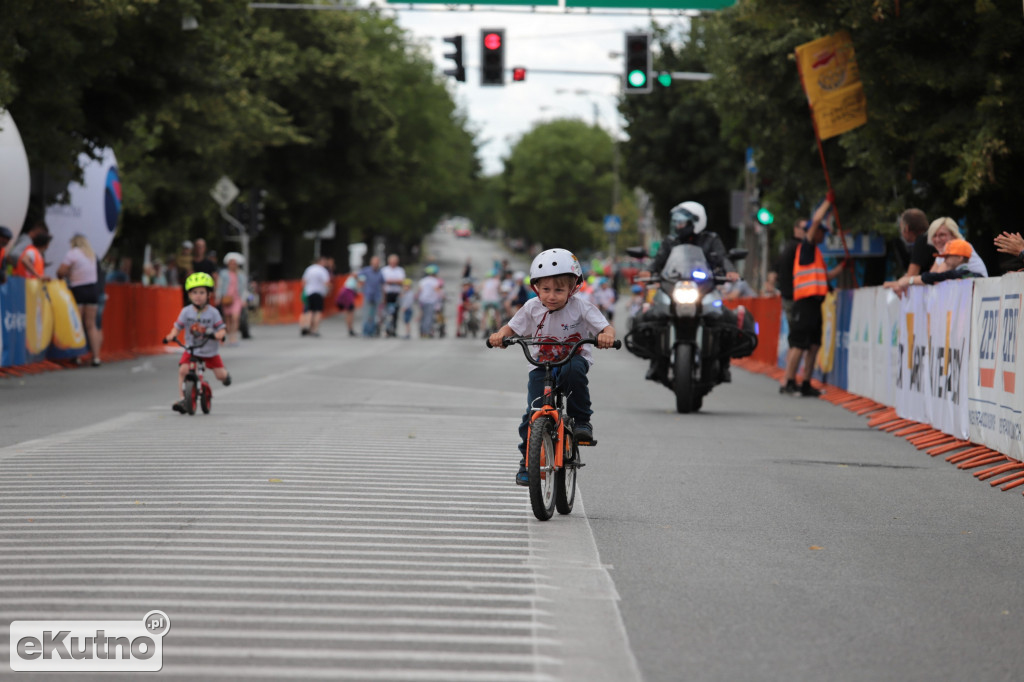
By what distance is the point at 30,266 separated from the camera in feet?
68.7

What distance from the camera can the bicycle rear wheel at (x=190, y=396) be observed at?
14422 millimetres

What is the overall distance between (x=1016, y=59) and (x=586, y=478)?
376 inches

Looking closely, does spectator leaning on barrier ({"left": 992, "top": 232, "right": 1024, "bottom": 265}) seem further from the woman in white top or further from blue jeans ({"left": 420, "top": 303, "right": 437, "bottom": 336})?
blue jeans ({"left": 420, "top": 303, "right": 437, "bottom": 336})

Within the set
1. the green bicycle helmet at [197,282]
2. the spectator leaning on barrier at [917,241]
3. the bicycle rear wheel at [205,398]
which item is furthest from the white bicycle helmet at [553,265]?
the spectator leaning on barrier at [917,241]

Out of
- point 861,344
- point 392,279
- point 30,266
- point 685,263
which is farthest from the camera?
point 392,279

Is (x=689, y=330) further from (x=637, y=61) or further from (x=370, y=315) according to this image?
(x=370, y=315)

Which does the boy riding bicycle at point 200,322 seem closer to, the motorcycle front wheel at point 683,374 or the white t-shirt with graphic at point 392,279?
the motorcycle front wheel at point 683,374

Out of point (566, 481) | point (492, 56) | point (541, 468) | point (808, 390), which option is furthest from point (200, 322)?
point (492, 56)

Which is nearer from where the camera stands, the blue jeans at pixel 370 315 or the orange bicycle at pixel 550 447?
the orange bicycle at pixel 550 447

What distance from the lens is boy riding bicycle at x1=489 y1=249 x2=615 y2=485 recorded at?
28.1 ft

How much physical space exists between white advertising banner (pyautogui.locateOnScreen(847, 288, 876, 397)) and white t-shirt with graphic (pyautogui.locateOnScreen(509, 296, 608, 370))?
919 centimetres

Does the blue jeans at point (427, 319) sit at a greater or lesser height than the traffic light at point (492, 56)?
lesser

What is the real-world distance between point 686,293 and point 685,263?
43 cm

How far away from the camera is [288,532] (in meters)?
7.56
